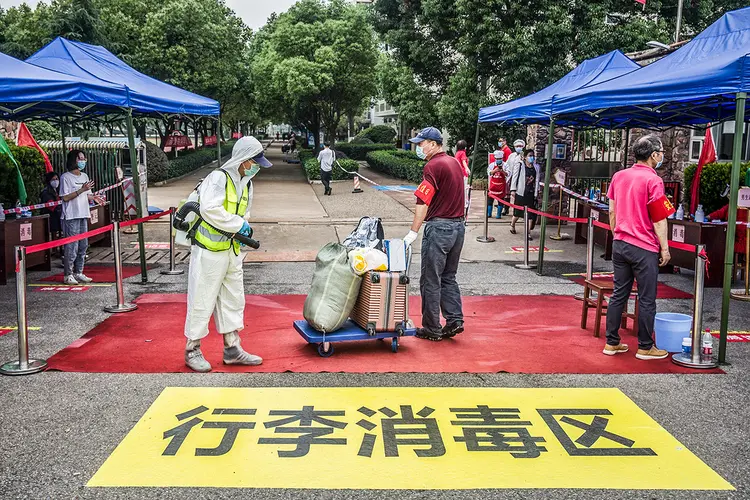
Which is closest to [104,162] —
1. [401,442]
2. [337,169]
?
[401,442]

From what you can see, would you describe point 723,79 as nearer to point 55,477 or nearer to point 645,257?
point 645,257

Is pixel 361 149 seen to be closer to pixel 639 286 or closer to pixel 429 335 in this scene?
pixel 429 335

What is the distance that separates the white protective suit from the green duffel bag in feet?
2.26

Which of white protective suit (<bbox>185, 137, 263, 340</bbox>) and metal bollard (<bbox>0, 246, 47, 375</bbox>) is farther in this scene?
metal bollard (<bbox>0, 246, 47, 375</bbox>)

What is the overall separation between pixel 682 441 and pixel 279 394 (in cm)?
297

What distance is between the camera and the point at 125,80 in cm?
1073

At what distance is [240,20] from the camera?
152 feet

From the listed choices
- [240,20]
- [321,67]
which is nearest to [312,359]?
[321,67]

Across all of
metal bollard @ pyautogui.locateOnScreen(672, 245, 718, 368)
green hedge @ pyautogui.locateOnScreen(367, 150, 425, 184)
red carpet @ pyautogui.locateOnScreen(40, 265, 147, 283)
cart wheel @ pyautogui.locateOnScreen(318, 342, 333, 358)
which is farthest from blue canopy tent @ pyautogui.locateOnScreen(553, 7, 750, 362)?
green hedge @ pyautogui.locateOnScreen(367, 150, 425, 184)

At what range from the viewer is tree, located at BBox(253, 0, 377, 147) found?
112ft

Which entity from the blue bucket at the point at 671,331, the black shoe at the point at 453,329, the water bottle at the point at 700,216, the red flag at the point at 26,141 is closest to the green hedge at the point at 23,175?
the red flag at the point at 26,141

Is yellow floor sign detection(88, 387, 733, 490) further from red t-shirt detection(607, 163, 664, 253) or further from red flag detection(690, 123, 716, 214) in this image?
red flag detection(690, 123, 716, 214)

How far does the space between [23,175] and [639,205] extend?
33.6 ft

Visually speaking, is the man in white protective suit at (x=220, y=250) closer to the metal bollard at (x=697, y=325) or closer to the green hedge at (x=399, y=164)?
the metal bollard at (x=697, y=325)
